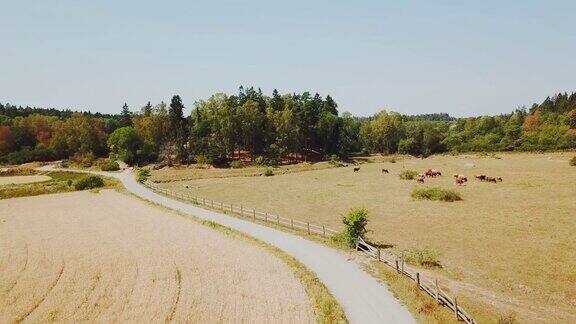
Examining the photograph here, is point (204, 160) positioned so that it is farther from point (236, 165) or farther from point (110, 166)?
point (110, 166)

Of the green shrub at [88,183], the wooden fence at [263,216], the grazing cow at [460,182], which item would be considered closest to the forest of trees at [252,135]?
the green shrub at [88,183]

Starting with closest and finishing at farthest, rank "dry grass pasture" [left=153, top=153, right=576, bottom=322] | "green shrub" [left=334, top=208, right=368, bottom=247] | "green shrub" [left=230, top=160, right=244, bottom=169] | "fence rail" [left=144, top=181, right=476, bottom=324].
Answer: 1. "fence rail" [left=144, top=181, right=476, bottom=324]
2. "dry grass pasture" [left=153, top=153, right=576, bottom=322]
3. "green shrub" [left=334, top=208, right=368, bottom=247]
4. "green shrub" [left=230, top=160, right=244, bottom=169]

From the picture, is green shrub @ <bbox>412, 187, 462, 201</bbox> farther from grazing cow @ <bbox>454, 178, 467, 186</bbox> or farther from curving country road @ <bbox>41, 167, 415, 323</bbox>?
curving country road @ <bbox>41, 167, 415, 323</bbox>

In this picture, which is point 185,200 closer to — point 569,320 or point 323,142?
point 569,320

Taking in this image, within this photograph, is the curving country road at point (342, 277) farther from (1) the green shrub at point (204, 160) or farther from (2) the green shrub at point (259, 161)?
(2) the green shrub at point (259, 161)

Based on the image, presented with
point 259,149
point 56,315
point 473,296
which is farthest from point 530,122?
point 56,315

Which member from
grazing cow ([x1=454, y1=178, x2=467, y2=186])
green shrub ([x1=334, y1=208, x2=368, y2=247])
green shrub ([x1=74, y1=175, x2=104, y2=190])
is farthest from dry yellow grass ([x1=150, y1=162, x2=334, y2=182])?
green shrub ([x1=334, y1=208, x2=368, y2=247])
